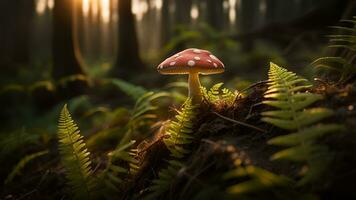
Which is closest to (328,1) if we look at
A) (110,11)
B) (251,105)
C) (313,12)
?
(313,12)

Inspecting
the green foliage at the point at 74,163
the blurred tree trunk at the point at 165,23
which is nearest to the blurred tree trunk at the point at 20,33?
the blurred tree trunk at the point at 165,23

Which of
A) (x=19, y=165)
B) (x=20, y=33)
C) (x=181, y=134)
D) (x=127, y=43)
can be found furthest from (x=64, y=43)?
(x=20, y=33)

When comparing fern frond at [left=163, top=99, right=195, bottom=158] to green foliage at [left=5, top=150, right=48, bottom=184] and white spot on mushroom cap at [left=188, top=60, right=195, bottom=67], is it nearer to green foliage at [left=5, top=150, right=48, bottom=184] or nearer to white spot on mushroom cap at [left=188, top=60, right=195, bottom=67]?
white spot on mushroom cap at [left=188, top=60, right=195, bottom=67]

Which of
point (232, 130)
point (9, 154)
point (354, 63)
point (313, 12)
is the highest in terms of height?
point (313, 12)

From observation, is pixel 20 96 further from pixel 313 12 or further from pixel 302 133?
pixel 302 133

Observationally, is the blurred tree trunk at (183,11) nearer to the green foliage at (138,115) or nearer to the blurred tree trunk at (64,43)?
the blurred tree trunk at (64,43)

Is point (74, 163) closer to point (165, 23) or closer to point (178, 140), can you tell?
point (178, 140)

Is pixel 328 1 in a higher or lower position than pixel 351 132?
higher
